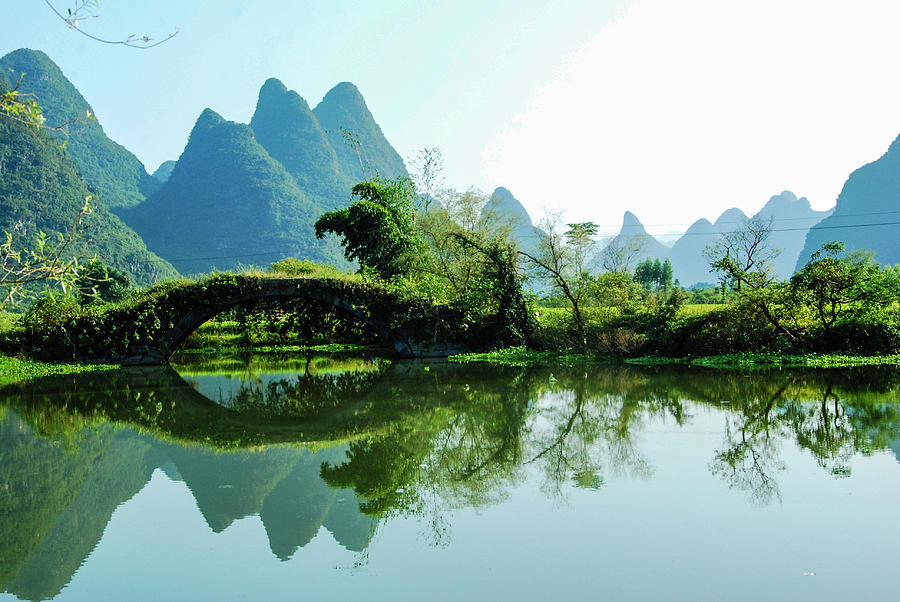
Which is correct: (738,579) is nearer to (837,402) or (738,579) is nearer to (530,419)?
(530,419)

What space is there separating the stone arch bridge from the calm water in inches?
306

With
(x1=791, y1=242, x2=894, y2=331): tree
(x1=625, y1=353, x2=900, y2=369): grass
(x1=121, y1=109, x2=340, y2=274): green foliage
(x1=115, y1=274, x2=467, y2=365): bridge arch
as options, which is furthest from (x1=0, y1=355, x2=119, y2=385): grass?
(x1=121, y1=109, x2=340, y2=274): green foliage

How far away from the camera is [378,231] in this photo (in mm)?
23172

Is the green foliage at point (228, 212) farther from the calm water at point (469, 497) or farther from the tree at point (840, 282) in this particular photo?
the calm water at point (469, 497)

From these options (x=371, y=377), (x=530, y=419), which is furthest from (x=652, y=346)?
(x=530, y=419)

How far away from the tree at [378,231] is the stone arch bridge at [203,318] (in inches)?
136

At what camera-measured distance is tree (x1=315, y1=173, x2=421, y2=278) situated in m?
23.1

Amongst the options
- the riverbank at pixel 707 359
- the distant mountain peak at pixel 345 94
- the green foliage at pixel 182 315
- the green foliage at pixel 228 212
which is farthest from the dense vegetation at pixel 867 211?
the green foliage at pixel 182 315

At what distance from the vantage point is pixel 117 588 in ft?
12.9

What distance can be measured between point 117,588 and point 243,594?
0.84 meters

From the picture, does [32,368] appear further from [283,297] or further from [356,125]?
[356,125]

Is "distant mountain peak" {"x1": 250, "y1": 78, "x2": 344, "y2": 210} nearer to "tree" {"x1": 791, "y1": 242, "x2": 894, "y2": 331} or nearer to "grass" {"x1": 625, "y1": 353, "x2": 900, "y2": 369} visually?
"grass" {"x1": 625, "y1": 353, "x2": 900, "y2": 369}

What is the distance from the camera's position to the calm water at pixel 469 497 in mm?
3875

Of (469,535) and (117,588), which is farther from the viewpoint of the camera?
(469,535)
